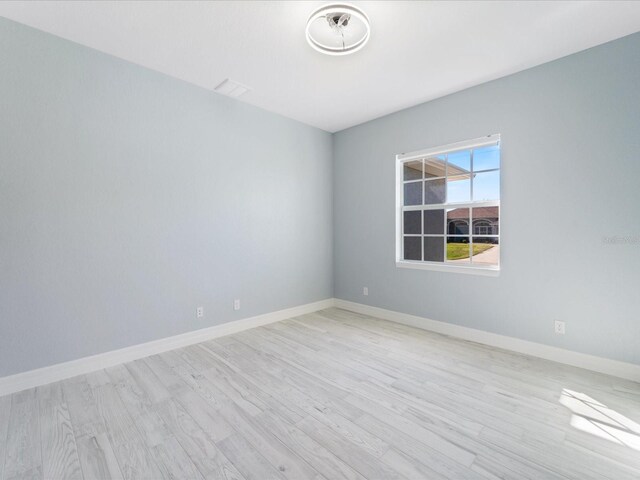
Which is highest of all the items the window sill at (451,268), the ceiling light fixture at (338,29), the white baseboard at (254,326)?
the ceiling light fixture at (338,29)

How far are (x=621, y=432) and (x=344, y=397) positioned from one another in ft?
5.53

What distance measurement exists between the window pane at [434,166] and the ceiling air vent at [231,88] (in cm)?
233

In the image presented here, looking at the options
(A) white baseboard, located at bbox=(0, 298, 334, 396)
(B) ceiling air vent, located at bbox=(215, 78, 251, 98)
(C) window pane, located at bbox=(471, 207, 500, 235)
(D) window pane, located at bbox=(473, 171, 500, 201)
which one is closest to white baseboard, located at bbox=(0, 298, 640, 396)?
(A) white baseboard, located at bbox=(0, 298, 334, 396)

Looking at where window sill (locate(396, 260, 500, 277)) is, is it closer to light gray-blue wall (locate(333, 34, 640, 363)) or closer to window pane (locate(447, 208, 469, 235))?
light gray-blue wall (locate(333, 34, 640, 363))

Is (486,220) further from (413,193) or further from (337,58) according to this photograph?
(337,58)


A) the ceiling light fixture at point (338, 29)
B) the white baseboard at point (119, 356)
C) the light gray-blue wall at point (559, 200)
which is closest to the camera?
the ceiling light fixture at point (338, 29)

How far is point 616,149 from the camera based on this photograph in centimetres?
231

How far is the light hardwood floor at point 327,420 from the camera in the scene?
1.44 metres

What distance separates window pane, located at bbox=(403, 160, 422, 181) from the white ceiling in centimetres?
88

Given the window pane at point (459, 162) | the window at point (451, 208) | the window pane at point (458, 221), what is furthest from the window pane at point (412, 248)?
the window pane at point (459, 162)

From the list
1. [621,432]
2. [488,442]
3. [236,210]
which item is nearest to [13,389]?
[236,210]

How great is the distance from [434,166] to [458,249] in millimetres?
1073

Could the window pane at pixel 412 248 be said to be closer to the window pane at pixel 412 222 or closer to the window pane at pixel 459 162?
the window pane at pixel 412 222

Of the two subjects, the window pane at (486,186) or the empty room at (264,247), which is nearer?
the empty room at (264,247)
